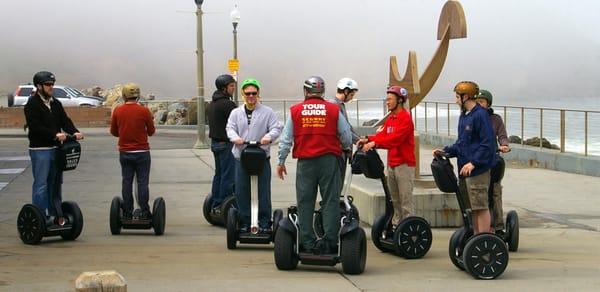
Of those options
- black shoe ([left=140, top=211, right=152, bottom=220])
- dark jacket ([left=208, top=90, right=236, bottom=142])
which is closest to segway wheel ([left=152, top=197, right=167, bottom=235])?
black shoe ([left=140, top=211, right=152, bottom=220])

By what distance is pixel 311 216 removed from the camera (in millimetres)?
10125

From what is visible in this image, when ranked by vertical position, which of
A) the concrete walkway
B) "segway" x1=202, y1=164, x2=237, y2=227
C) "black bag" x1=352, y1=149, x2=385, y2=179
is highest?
"black bag" x1=352, y1=149, x2=385, y2=179

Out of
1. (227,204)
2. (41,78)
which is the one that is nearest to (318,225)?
(227,204)

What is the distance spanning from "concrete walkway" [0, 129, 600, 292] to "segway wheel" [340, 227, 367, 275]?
0.10 m

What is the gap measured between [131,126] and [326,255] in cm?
365

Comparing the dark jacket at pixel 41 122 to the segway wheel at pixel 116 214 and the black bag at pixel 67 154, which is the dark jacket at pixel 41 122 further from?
the segway wheel at pixel 116 214

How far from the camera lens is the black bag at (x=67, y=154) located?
1216 centimetres

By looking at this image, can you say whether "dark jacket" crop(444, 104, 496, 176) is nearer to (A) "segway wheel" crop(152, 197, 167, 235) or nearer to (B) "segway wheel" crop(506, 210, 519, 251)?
(B) "segway wheel" crop(506, 210, 519, 251)


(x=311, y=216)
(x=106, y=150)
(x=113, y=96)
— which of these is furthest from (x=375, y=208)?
(x=113, y=96)

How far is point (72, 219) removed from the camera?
12398mm

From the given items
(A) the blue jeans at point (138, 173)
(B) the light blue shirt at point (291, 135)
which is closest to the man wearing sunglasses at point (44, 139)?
(A) the blue jeans at point (138, 173)

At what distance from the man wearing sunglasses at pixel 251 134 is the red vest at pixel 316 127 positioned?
144cm

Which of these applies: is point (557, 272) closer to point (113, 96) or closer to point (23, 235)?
point (23, 235)

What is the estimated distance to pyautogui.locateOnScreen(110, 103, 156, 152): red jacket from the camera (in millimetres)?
12695
